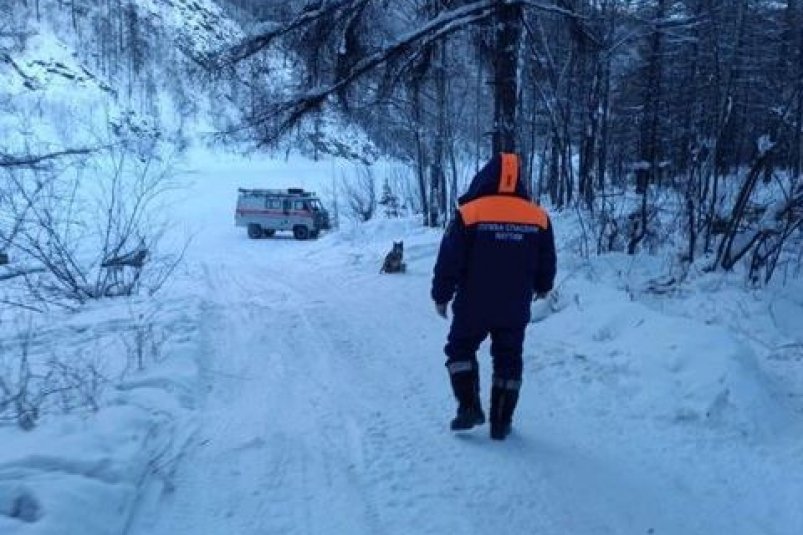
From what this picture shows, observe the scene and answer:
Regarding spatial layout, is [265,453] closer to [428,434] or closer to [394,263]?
[428,434]

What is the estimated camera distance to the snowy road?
3949mm

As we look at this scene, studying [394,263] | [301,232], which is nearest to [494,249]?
[394,263]

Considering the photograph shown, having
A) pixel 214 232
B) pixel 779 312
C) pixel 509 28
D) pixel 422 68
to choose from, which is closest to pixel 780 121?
pixel 779 312

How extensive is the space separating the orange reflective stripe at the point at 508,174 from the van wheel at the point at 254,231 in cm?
3058

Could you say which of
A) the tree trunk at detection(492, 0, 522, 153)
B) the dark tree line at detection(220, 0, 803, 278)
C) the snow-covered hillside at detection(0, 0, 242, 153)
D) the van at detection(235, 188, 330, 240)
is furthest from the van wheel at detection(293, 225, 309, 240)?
the snow-covered hillside at detection(0, 0, 242, 153)

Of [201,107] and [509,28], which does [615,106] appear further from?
[201,107]

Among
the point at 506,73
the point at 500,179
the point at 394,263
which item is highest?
the point at 506,73

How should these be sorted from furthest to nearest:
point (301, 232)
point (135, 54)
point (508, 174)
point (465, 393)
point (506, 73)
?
point (135, 54) < point (301, 232) < point (506, 73) < point (465, 393) < point (508, 174)

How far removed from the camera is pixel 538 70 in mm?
17953

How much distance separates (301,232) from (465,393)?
97.0 ft

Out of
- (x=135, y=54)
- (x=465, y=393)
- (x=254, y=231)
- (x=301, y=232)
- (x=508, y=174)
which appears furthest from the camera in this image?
(x=135, y=54)

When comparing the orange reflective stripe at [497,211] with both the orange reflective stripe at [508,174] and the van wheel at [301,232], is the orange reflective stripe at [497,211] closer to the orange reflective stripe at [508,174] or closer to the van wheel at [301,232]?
the orange reflective stripe at [508,174]

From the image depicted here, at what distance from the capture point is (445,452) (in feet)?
15.8

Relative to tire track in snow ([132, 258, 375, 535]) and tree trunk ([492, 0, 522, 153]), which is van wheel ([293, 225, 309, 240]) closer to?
tree trunk ([492, 0, 522, 153])
